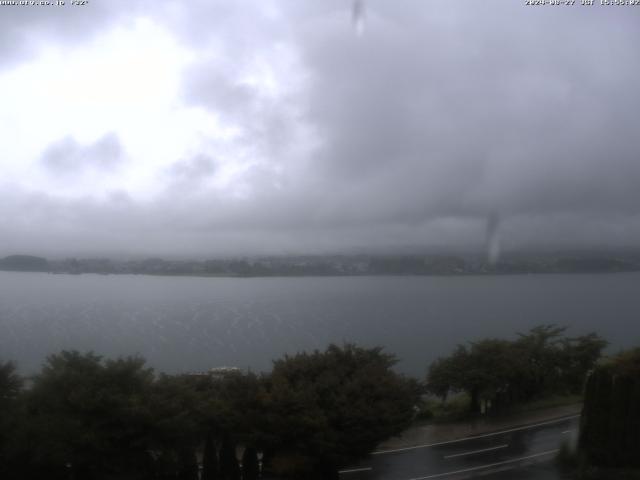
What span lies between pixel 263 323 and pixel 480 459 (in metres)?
41.3

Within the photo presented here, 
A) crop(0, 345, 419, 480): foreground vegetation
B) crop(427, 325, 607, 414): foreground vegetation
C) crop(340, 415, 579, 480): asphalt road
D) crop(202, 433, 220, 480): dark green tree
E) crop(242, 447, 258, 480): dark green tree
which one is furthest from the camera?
crop(427, 325, 607, 414): foreground vegetation

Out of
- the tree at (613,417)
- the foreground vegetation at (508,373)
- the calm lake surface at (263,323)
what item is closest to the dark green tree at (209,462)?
the tree at (613,417)

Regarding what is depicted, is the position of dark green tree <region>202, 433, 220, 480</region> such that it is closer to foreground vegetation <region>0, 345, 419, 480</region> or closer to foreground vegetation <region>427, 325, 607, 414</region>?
foreground vegetation <region>0, 345, 419, 480</region>

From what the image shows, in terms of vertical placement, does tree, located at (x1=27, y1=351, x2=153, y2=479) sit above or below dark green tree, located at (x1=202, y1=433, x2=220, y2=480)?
above

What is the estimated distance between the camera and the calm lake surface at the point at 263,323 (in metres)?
41.0

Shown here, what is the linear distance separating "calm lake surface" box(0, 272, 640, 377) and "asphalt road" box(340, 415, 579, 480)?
14.7 m

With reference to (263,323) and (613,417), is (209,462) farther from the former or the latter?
(263,323)

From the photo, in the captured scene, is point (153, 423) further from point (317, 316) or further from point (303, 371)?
point (317, 316)

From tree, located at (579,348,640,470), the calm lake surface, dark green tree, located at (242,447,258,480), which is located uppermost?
tree, located at (579,348,640,470)

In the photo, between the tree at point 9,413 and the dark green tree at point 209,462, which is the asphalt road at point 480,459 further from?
the tree at point 9,413

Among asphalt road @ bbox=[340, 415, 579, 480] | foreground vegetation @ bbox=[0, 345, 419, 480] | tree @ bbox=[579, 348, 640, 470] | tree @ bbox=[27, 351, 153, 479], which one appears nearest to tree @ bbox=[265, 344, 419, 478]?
foreground vegetation @ bbox=[0, 345, 419, 480]

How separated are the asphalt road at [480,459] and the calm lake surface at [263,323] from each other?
578 inches

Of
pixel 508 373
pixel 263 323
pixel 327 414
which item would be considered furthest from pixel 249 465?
pixel 263 323

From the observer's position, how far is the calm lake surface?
135 ft
